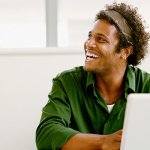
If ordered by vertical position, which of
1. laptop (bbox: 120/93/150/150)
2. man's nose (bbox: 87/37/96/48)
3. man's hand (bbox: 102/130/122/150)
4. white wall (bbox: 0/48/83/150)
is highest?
→ man's nose (bbox: 87/37/96/48)

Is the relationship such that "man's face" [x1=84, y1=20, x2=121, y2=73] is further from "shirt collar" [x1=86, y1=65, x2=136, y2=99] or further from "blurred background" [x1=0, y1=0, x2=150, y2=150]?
"blurred background" [x1=0, y1=0, x2=150, y2=150]

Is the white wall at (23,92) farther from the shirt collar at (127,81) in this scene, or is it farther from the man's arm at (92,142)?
the man's arm at (92,142)

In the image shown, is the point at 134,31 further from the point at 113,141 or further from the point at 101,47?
the point at 113,141

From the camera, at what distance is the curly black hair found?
4.89 ft

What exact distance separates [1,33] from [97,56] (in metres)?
1.01

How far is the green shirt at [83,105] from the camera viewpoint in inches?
51.6

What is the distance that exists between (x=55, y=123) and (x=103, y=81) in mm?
352

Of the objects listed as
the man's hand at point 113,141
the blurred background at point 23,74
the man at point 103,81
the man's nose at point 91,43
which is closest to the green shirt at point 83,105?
the man at point 103,81

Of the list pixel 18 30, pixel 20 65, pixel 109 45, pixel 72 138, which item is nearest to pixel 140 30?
pixel 109 45

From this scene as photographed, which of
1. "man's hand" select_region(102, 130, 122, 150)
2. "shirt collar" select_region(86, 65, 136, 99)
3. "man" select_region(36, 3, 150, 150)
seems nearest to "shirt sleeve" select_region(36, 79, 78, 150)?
"man" select_region(36, 3, 150, 150)

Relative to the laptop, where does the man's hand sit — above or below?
below

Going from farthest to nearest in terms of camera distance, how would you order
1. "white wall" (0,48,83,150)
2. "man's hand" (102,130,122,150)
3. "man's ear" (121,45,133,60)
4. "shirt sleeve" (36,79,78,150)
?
"white wall" (0,48,83,150)
"man's ear" (121,45,133,60)
"shirt sleeve" (36,79,78,150)
"man's hand" (102,130,122,150)

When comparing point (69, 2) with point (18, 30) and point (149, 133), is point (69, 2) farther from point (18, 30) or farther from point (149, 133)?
point (149, 133)

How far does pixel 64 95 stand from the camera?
4.50ft
